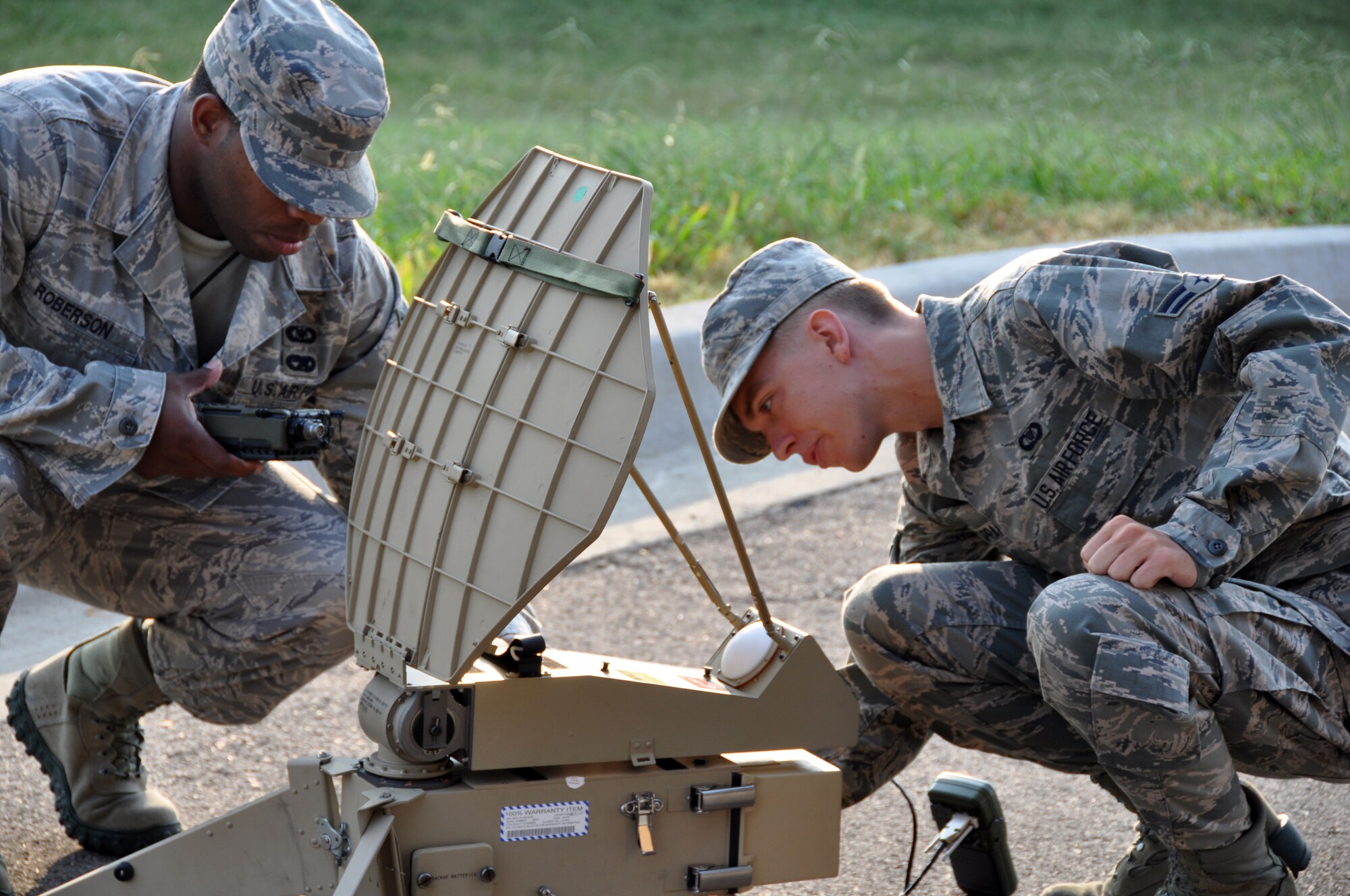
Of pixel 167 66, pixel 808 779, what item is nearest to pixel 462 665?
pixel 808 779

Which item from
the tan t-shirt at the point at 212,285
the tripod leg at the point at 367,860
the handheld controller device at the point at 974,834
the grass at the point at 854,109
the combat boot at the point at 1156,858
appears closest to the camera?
the tripod leg at the point at 367,860

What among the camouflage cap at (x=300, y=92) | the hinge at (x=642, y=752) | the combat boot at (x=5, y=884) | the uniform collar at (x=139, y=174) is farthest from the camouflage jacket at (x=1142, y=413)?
the combat boot at (x=5, y=884)

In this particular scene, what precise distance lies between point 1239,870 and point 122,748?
2118 millimetres

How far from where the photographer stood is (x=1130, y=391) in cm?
249

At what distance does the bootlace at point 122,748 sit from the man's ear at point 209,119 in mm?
1182

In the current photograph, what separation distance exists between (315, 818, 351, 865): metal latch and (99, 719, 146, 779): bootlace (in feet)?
3.00

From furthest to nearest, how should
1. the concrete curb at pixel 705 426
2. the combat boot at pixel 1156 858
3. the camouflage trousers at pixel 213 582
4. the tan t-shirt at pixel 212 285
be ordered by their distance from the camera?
the concrete curb at pixel 705 426 < the tan t-shirt at pixel 212 285 < the camouflage trousers at pixel 213 582 < the combat boot at pixel 1156 858

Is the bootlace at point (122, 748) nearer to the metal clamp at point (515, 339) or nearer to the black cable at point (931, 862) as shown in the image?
the metal clamp at point (515, 339)

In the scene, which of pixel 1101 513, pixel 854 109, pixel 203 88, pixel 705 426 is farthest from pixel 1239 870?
pixel 854 109

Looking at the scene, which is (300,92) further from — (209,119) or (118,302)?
(118,302)

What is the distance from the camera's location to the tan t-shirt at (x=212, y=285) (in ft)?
10.00

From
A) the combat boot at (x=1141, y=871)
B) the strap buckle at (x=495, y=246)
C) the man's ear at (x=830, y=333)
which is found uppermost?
the strap buckle at (x=495, y=246)

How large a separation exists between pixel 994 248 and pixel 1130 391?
4.95m

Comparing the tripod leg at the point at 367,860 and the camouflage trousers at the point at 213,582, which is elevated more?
the tripod leg at the point at 367,860
